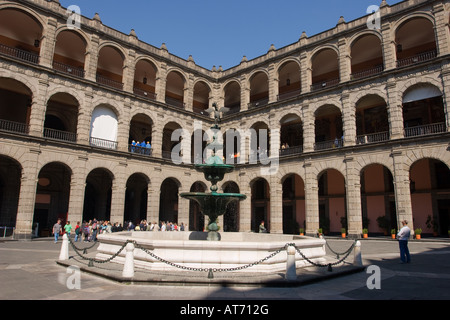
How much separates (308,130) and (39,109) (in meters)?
18.5

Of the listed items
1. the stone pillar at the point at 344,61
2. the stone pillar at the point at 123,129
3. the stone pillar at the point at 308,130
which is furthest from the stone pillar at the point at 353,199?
the stone pillar at the point at 123,129

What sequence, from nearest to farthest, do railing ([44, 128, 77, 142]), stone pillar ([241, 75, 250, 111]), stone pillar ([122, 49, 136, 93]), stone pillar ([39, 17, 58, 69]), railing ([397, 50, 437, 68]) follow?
stone pillar ([39, 17, 58, 69]), railing ([397, 50, 437, 68]), railing ([44, 128, 77, 142]), stone pillar ([122, 49, 136, 93]), stone pillar ([241, 75, 250, 111])

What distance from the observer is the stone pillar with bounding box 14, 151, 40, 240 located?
697 inches

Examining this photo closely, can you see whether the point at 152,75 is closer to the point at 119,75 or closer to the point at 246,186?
the point at 119,75

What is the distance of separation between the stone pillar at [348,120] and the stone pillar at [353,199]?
51.6 inches

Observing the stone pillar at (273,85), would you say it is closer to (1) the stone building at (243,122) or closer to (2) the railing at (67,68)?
(1) the stone building at (243,122)

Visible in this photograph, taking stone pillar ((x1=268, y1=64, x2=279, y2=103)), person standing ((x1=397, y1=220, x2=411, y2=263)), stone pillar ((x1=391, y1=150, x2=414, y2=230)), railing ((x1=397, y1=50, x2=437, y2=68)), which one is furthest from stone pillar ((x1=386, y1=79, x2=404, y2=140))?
person standing ((x1=397, y1=220, x2=411, y2=263))

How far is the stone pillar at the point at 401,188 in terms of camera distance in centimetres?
1866

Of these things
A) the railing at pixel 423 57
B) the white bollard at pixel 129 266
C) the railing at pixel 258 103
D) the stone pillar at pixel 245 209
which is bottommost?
the white bollard at pixel 129 266

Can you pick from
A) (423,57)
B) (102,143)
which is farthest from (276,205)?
(423,57)

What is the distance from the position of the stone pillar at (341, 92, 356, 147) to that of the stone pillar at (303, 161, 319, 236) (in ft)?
10.6

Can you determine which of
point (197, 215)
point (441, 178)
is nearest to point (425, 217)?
point (441, 178)

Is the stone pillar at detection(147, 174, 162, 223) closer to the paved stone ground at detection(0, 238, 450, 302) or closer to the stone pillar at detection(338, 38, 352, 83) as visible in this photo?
the paved stone ground at detection(0, 238, 450, 302)

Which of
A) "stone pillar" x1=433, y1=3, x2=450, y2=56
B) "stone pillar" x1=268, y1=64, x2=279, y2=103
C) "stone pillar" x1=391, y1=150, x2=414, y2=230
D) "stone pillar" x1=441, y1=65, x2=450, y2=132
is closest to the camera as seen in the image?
"stone pillar" x1=441, y1=65, x2=450, y2=132
